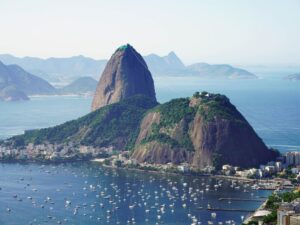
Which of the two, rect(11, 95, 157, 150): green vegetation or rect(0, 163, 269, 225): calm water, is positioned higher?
rect(11, 95, 157, 150): green vegetation

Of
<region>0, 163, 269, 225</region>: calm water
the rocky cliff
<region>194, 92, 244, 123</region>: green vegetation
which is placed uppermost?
<region>194, 92, 244, 123</region>: green vegetation

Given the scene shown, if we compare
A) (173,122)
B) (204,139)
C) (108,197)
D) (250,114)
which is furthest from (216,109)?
(250,114)

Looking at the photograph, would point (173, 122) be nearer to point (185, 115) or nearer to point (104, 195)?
point (185, 115)

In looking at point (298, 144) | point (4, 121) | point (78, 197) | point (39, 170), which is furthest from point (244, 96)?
point (78, 197)

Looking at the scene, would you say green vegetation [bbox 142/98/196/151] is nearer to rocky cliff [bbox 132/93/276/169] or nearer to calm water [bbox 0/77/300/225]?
rocky cliff [bbox 132/93/276/169]

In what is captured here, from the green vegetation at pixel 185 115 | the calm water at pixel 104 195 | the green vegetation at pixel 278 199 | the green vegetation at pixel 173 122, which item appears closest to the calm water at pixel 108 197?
the calm water at pixel 104 195

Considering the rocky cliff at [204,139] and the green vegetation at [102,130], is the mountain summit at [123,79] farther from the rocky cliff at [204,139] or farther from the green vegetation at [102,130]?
the rocky cliff at [204,139]

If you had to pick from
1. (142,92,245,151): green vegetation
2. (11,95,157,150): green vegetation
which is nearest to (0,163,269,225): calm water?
(142,92,245,151): green vegetation
